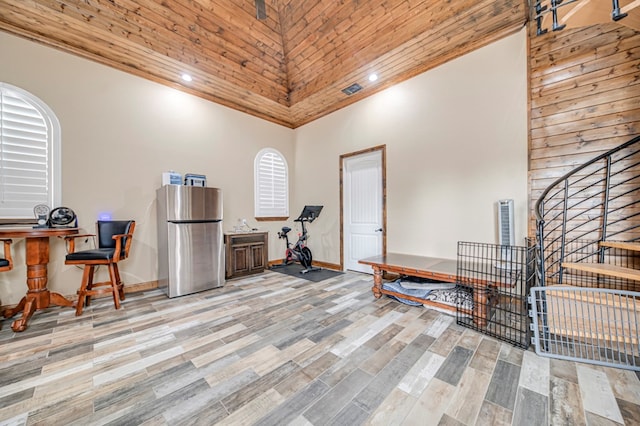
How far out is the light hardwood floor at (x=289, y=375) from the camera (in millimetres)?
1420

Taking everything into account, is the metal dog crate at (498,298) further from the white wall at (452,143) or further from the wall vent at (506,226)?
the white wall at (452,143)

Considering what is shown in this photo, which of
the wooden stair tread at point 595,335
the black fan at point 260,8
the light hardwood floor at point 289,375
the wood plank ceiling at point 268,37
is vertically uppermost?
the wood plank ceiling at point 268,37

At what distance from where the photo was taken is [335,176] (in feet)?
16.9

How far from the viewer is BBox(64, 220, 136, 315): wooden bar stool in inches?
111

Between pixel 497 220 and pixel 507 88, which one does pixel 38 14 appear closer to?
pixel 507 88

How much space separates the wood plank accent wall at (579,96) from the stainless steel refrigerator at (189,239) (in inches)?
174

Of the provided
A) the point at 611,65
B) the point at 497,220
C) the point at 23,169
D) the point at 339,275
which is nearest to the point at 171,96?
the point at 23,169

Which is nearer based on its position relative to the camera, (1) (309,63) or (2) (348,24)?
(2) (348,24)

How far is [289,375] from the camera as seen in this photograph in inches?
69.5

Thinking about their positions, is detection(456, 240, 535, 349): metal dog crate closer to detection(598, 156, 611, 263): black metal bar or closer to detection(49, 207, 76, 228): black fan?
detection(598, 156, 611, 263): black metal bar

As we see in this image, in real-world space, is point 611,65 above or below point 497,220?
above

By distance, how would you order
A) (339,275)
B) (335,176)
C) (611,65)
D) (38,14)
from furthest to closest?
(335,176), (339,275), (38,14), (611,65)

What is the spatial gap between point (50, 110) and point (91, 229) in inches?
63.6

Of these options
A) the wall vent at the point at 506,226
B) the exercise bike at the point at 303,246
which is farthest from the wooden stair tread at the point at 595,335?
the exercise bike at the point at 303,246
